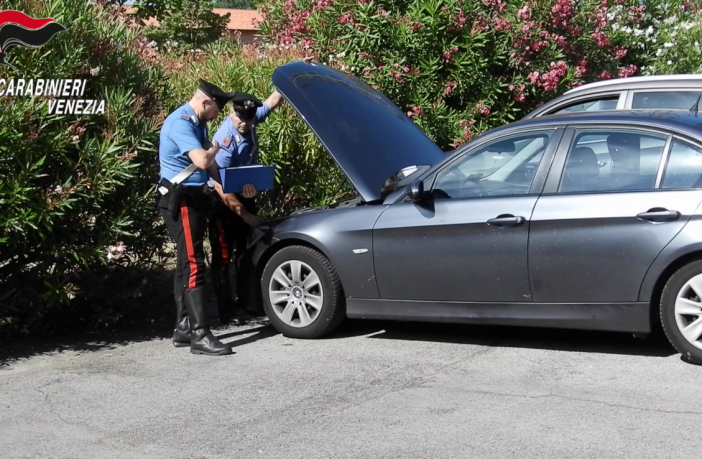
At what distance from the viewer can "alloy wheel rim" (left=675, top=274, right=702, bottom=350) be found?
238 inches

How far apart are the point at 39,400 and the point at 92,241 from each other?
1457mm

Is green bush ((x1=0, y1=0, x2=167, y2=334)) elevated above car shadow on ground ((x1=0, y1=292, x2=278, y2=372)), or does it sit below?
above

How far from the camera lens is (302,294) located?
741cm

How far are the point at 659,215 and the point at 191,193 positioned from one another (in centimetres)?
309

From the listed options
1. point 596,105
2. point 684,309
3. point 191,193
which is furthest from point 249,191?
point 596,105

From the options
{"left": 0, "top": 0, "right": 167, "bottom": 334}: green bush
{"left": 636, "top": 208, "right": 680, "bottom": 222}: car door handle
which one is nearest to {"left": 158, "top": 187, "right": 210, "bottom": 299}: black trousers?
{"left": 0, "top": 0, "right": 167, "bottom": 334}: green bush

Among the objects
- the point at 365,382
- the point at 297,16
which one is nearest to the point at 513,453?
the point at 365,382

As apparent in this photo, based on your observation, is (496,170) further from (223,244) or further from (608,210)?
(223,244)

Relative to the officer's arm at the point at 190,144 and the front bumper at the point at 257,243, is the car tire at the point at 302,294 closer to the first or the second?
the front bumper at the point at 257,243

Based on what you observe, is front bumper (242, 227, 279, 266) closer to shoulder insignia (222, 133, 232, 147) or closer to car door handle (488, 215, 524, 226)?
shoulder insignia (222, 133, 232, 147)

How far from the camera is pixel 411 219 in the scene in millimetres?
6953

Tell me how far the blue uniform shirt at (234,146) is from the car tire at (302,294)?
0.90 metres

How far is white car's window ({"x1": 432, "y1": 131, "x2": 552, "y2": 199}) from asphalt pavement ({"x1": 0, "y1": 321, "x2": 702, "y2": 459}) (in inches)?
42.3

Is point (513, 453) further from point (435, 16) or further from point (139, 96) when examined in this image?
point (435, 16)
